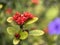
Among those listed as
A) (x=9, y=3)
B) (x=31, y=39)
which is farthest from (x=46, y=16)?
(x=9, y=3)

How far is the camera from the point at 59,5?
6.48 ft

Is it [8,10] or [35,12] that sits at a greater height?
[8,10]

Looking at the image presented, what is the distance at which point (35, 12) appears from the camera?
6.82 feet

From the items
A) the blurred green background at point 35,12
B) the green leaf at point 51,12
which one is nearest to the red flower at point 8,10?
the blurred green background at point 35,12

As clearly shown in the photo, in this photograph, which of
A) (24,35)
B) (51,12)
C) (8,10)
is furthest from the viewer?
(51,12)

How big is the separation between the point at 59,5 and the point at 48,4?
0.11 metres

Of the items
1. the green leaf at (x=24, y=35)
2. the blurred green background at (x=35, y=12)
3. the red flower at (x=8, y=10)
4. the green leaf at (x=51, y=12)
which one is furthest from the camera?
the green leaf at (x=51, y=12)

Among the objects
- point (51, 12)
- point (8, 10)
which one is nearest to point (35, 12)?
point (51, 12)

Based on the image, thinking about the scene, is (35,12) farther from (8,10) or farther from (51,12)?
(8,10)

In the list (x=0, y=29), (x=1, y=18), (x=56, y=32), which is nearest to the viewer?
(x=1, y=18)

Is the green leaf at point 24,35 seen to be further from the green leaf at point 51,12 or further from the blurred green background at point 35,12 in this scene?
the green leaf at point 51,12

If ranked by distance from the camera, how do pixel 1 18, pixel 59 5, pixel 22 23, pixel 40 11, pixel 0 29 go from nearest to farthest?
pixel 22 23 → pixel 1 18 → pixel 0 29 → pixel 59 5 → pixel 40 11

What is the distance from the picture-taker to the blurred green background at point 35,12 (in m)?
1.34

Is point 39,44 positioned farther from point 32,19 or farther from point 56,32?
point 32,19
